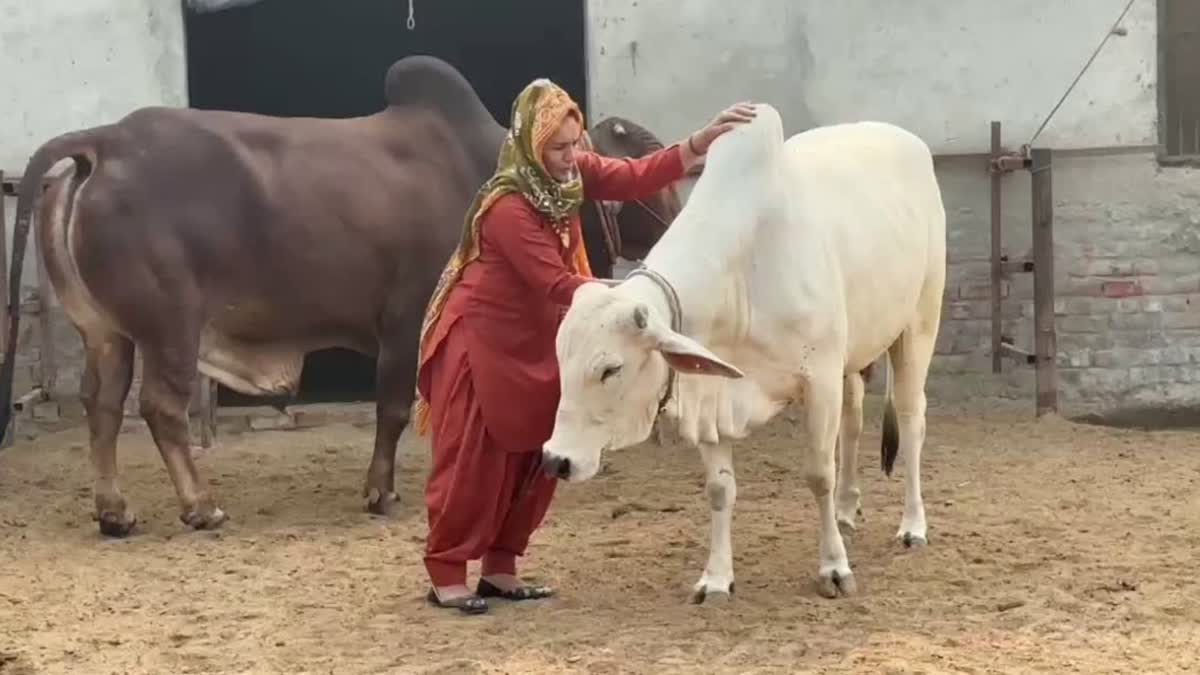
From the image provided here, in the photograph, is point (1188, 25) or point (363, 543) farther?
point (1188, 25)

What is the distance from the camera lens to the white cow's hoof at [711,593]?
4.10 meters

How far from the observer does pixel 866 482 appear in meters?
5.86

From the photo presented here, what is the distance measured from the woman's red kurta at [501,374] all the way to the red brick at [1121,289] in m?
4.10

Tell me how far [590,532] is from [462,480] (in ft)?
3.96

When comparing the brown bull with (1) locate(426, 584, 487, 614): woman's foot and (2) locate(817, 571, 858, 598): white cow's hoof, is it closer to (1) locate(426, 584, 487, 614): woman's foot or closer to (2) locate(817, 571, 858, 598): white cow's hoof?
(1) locate(426, 584, 487, 614): woman's foot

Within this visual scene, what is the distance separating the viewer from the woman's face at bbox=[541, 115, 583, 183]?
12.7 ft

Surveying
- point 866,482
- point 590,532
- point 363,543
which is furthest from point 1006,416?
point 363,543

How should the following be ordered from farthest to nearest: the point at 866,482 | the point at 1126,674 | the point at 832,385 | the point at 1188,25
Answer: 1. the point at 1188,25
2. the point at 866,482
3. the point at 832,385
4. the point at 1126,674

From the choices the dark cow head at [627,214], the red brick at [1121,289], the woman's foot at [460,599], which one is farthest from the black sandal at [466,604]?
the red brick at [1121,289]

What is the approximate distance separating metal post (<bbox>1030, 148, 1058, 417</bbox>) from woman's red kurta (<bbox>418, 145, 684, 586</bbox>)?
11.8 ft

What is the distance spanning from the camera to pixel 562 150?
3896 millimetres

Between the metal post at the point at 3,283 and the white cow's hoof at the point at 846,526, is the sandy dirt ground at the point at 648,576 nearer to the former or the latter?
the white cow's hoof at the point at 846,526

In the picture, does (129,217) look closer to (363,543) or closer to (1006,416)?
(363,543)

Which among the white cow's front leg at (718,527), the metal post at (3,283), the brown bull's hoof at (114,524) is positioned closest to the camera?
the white cow's front leg at (718,527)
